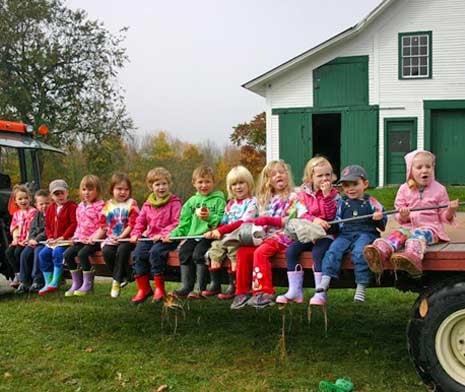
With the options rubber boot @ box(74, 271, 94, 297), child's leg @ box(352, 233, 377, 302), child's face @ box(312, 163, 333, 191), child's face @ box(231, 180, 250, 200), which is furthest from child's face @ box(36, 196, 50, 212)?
child's leg @ box(352, 233, 377, 302)

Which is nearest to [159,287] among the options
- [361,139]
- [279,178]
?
[279,178]

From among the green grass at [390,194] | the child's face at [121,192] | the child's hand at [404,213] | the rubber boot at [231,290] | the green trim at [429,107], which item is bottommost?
the green grass at [390,194]

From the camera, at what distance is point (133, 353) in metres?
5.36

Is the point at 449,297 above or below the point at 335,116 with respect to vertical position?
below

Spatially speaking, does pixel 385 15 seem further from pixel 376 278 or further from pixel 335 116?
pixel 376 278

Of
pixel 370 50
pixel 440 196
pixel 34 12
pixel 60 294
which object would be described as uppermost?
pixel 34 12

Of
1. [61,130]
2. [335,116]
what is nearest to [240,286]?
[335,116]

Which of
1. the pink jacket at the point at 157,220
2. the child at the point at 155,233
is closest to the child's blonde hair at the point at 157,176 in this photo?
the child at the point at 155,233

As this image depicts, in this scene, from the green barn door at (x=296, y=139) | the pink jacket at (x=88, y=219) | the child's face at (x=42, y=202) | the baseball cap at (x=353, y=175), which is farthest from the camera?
the green barn door at (x=296, y=139)

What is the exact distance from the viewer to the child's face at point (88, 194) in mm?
6328

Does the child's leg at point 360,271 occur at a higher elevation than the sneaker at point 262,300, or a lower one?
higher

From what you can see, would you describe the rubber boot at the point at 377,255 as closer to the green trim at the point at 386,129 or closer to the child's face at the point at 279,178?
the child's face at the point at 279,178

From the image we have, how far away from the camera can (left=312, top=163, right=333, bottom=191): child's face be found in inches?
194

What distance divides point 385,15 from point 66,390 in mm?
19803
